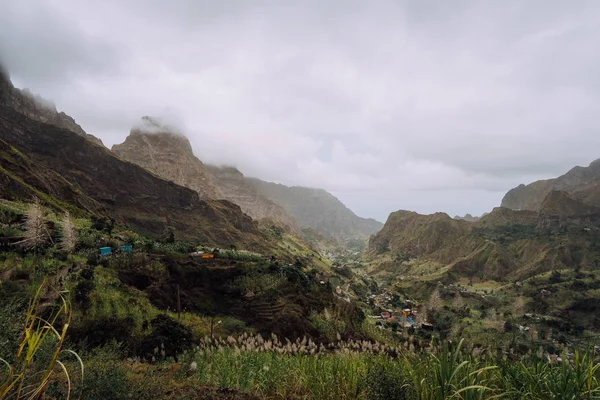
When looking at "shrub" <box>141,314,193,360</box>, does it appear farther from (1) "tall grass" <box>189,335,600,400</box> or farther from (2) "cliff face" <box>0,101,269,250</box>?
(2) "cliff face" <box>0,101,269,250</box>

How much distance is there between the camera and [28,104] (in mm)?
138500

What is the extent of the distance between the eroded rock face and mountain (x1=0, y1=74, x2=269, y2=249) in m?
0.86

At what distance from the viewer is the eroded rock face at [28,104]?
122 metres

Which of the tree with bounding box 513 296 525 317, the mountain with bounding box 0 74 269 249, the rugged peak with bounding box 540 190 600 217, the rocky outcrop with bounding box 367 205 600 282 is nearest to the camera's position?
the tree with bounding box 513 296 525 317

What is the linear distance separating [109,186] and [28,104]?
62.1 meters

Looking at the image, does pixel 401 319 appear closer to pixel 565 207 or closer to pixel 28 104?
pixel 28 104

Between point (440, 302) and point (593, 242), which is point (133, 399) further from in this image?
point (593, 242)

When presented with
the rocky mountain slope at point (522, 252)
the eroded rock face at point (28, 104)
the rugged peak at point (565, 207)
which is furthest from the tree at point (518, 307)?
the eroded rock face at point (28, 104)

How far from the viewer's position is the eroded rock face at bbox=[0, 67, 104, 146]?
122 meters

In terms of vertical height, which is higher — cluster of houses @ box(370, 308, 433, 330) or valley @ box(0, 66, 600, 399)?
valley @ box(0, 66, 600, 399)

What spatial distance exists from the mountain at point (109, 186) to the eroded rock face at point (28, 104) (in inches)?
33.8

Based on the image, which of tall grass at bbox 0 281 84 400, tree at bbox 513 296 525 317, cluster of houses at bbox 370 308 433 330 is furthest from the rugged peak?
tall grass at bbox 0 281 84 400

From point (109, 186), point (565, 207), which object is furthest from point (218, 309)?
point (565, 207)

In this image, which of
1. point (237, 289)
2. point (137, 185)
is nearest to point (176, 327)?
point (237, 289)
